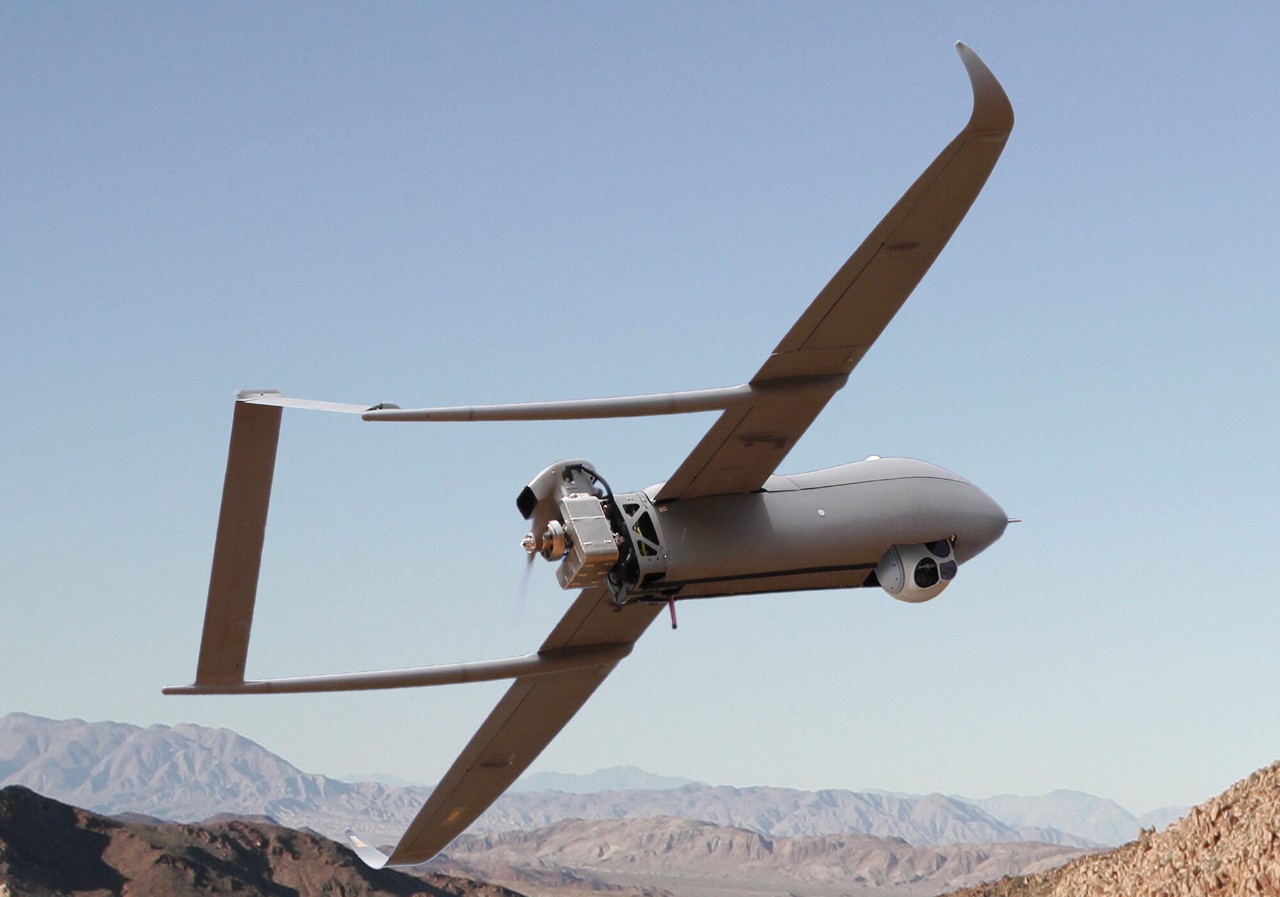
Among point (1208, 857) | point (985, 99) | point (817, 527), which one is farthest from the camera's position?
point (1208, 857)

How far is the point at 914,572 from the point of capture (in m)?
22.9

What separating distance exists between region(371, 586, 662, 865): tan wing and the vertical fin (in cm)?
596

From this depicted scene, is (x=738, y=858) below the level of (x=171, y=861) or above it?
above

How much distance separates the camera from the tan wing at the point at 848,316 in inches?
714

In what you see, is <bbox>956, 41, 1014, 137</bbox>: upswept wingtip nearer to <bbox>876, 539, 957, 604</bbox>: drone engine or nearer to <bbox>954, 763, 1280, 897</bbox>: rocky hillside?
<bbox>876, 539, 957, 604</bbox>: drone engine

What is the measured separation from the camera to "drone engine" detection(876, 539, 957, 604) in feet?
75.2

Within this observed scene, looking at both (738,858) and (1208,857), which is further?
(738,858)

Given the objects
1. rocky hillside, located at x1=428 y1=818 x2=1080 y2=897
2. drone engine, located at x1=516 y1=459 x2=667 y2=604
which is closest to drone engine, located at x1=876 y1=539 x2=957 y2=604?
drone engine, located at x1=516 y1=459 x2=667 y2=604

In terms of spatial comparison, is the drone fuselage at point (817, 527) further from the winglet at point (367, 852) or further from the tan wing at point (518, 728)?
the winglet at point (367, 852)

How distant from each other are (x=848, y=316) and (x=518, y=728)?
11773 mm

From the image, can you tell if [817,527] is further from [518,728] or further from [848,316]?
[518,728]

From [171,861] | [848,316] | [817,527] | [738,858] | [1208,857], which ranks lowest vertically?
[171,861]

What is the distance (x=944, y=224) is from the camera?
19.1 m

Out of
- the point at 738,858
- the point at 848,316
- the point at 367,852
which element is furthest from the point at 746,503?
the point at 738,858
